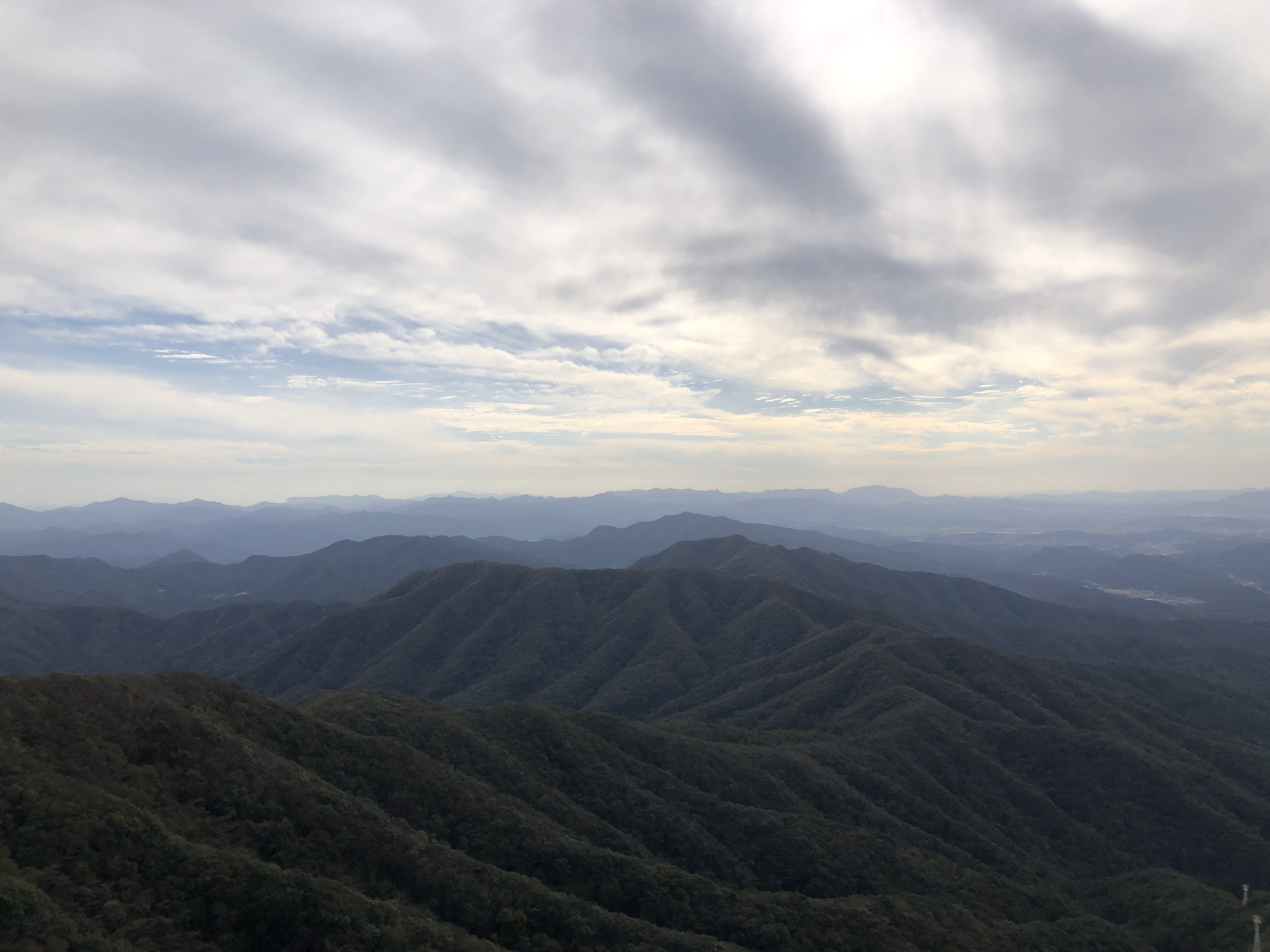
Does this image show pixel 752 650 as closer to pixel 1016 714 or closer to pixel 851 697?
pixel 851 697

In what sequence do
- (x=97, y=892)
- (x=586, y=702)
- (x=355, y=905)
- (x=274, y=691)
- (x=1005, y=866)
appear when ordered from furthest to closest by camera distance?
(x=274, y=691), (x=586, y=702), (x=1005, y=866), (x=355, y=905), (x=97, y=892)

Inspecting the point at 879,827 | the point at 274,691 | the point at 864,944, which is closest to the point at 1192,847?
the point at 879,827

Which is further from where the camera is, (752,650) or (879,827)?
(752,650)

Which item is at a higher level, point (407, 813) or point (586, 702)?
point (407, 813)

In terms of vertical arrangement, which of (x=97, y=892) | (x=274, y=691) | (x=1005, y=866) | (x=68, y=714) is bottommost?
(x=274, y=691)

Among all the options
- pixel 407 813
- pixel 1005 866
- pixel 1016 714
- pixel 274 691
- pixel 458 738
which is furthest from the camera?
pixel 274 691

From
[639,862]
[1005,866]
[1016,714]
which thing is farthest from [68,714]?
[1016,714]
